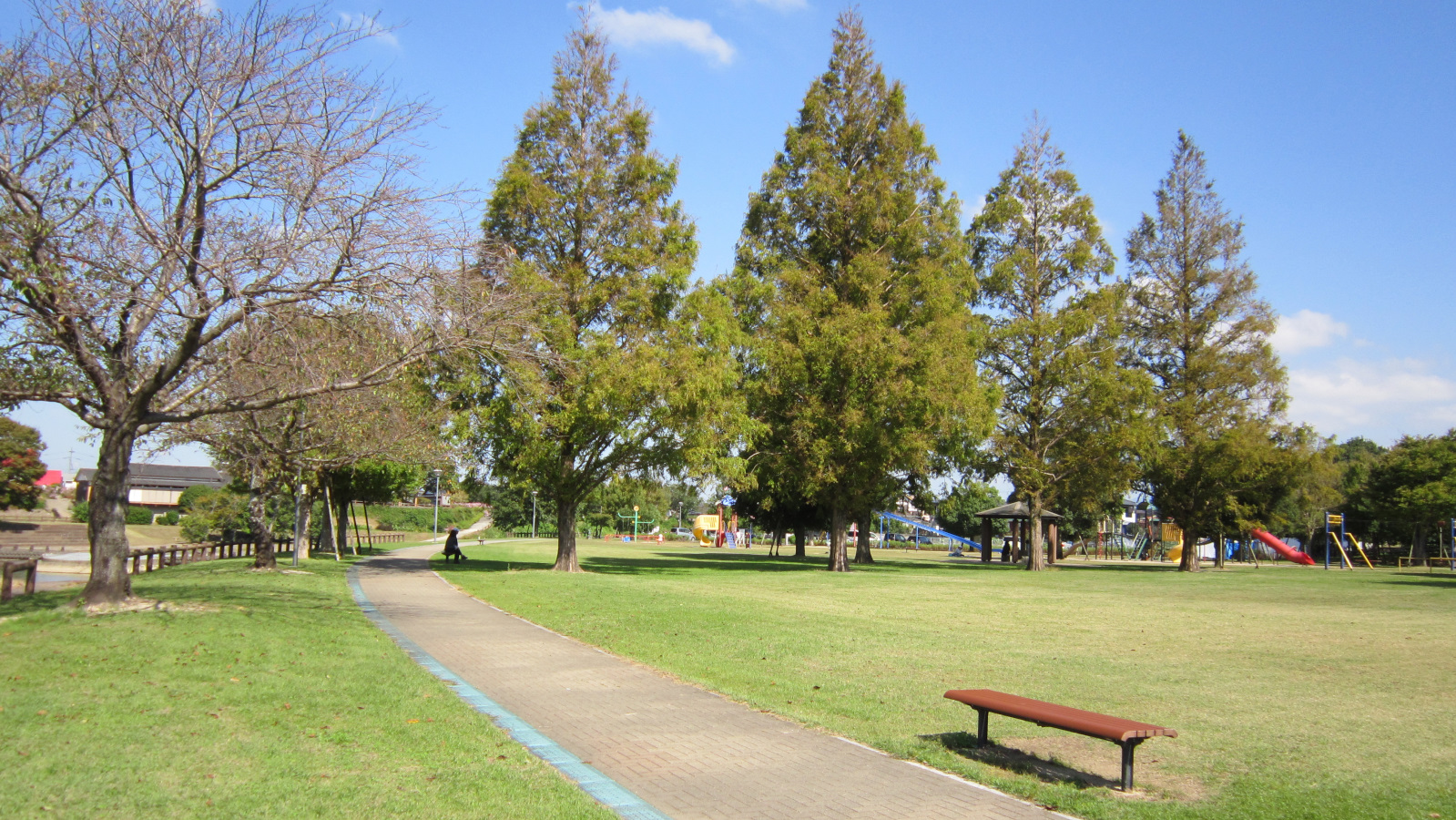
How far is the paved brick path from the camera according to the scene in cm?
582

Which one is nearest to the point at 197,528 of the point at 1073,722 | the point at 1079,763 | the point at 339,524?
the point at 339,524

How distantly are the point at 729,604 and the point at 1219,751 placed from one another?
12.5m

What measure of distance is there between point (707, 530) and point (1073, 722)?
253 ft

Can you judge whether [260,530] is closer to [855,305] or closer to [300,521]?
[300,521]

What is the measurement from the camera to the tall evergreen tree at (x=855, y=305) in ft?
104

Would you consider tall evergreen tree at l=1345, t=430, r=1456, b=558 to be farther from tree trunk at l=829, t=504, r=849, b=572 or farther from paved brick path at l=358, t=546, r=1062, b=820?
paved brick path at l=358, t=546, r=1062, b=820

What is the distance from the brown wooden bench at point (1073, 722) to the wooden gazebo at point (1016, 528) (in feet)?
137

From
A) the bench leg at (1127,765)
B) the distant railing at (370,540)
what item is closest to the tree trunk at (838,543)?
the distant railing at (370,540)

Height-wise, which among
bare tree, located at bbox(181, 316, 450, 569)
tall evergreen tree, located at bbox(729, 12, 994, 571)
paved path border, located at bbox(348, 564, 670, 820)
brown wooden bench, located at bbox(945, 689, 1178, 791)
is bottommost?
paved path border, located at bbox(348, 564, 670, 820)

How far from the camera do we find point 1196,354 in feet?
138

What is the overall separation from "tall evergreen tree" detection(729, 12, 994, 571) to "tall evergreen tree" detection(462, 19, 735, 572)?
443 cm

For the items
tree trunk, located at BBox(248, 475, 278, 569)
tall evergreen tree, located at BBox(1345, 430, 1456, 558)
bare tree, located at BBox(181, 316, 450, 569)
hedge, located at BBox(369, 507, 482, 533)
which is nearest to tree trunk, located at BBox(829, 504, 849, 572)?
bare tree, located at BBox(181, 316, 450, 569)

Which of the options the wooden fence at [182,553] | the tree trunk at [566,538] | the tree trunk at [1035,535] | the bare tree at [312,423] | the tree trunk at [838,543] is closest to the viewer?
the bare tree at [312,423]

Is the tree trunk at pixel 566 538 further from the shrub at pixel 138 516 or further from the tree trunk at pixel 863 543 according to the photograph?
the shrub at pixel 138 516
